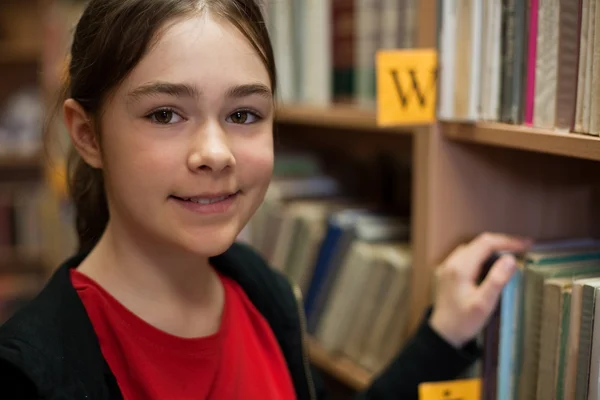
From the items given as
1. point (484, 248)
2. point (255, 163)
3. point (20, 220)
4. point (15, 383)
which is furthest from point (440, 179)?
point (20, 220)

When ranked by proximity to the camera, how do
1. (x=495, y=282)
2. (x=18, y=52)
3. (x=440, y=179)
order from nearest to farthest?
(x=495, y=282), (x=440, y=179), (x=18, y=52)

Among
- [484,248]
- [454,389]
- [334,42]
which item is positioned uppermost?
[334,42]

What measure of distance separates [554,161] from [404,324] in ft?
1.29

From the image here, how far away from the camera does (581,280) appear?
87 centimetres

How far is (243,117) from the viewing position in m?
0.88

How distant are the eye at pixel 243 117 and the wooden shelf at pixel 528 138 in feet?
1.10

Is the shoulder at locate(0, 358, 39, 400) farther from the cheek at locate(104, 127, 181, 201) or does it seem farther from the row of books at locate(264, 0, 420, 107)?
the row of books at locate(264, 0, 420, 107)

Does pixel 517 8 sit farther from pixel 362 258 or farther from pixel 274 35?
pixel 274 35

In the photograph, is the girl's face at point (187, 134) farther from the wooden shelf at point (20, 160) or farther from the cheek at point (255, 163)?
the wooden shelf at point (20, 160)

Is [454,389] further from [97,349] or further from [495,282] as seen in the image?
[97,349]

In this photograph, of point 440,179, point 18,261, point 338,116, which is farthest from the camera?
point 18,261

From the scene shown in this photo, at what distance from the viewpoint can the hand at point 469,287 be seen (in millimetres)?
1002

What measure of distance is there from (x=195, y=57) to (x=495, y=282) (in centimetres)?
53

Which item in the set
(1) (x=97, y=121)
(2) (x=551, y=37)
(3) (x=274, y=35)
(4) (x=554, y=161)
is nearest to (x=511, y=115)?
(2) (x=551, y=37)
